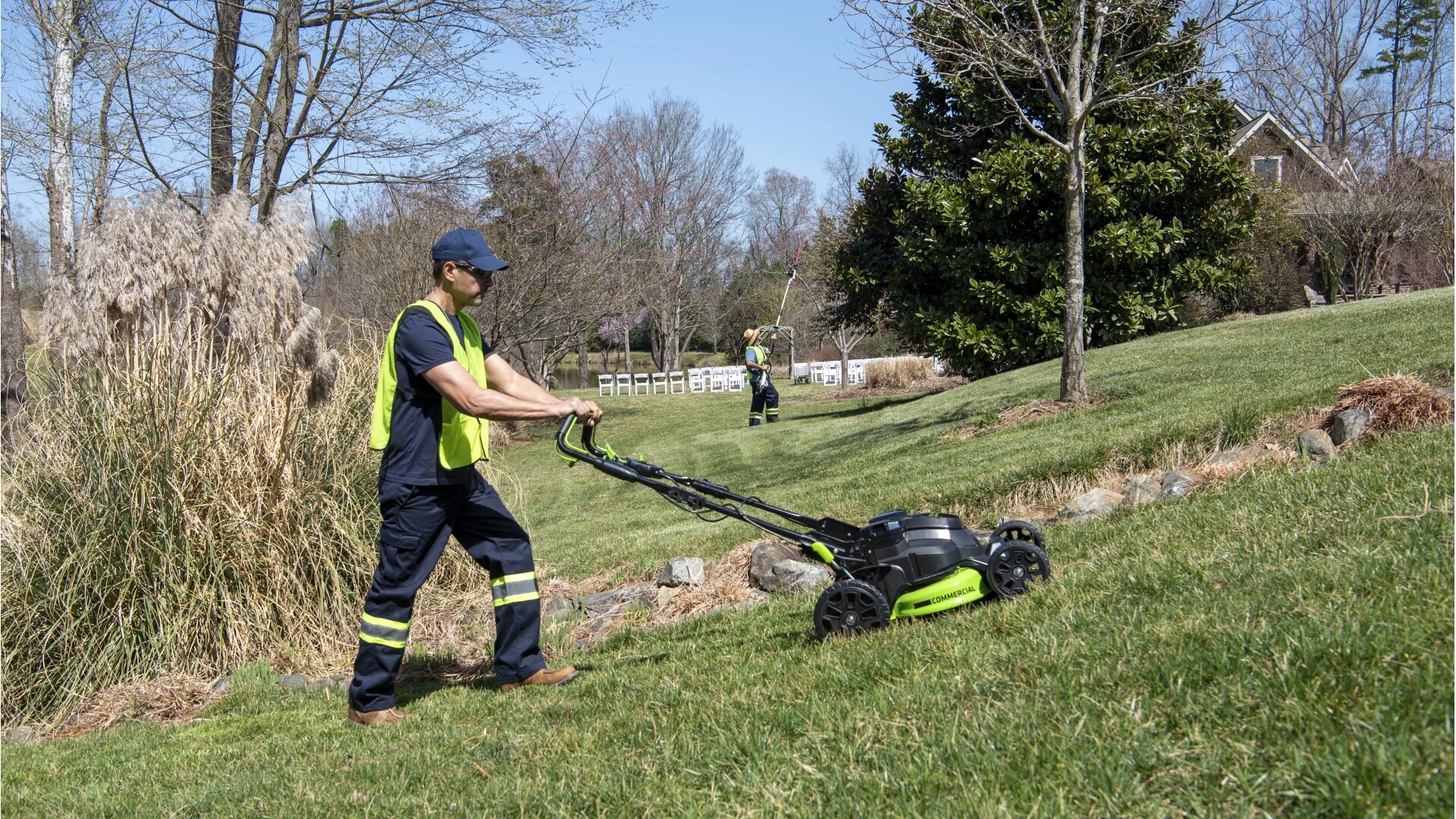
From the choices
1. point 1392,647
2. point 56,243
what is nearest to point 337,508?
point 1392,647

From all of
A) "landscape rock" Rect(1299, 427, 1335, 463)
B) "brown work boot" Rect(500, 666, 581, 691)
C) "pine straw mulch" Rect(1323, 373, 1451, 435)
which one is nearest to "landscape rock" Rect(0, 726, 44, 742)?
"brown work boot" Rect(500, 666, 581, 691)

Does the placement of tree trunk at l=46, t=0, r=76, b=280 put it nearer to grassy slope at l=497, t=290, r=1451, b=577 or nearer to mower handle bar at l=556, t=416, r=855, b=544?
grassy slope at l=497, t=290, r=1451, b=577

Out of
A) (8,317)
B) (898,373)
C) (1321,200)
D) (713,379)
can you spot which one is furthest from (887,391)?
(8,317)

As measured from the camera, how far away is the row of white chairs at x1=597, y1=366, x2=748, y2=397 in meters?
37.8

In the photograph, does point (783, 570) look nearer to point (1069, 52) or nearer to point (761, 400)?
point (1069, 52)

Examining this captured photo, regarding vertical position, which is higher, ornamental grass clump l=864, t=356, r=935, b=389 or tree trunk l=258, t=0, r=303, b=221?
tree trunk l=258, t=0, r=303, b=221

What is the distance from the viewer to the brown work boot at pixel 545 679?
202 inches

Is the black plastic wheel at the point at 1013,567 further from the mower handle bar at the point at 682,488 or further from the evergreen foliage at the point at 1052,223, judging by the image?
the evergreen foliage at the point at 1052,223

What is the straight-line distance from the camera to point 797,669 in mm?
4160

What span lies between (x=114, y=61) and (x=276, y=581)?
24.2 feet

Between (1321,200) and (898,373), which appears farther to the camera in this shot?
(898,373)

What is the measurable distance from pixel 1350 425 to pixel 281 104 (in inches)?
403

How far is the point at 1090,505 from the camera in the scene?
6.97 meters

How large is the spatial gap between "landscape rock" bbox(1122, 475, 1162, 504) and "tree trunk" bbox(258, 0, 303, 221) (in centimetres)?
883
